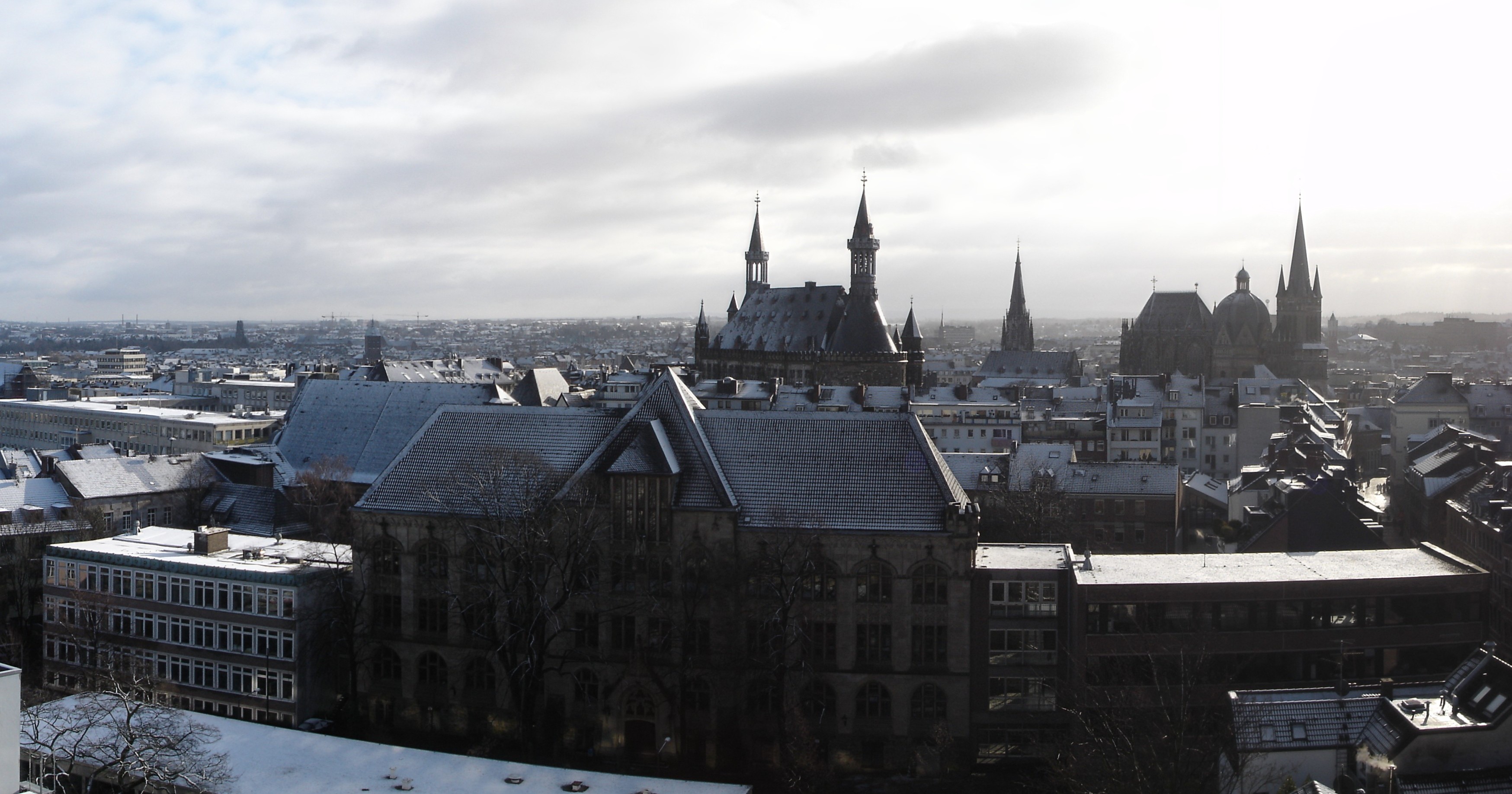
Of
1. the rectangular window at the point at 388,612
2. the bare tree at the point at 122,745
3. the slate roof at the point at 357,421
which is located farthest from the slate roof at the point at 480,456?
the slate roof at the point at 357,421

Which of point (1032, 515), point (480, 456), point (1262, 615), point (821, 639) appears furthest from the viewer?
point (1032, 515)

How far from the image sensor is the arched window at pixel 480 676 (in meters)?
52.3

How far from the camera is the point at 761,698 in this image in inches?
1945

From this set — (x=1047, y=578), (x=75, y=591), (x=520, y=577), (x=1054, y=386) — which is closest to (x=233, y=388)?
(x=1054, y=386)

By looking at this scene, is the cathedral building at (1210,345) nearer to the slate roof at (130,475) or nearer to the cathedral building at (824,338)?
the cathedral building at (824,338)

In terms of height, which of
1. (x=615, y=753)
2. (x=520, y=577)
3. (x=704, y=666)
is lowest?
(x=615, y=753)

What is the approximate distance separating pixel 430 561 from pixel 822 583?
16.8m

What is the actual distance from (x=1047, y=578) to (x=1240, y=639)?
740 centimetres

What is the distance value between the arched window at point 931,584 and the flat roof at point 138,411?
9780 centimetres

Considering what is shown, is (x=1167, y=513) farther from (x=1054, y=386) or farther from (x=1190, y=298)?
(x=1190, y=298)

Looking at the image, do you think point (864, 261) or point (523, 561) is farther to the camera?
point (864, 261)

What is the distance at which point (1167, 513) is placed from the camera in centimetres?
8231

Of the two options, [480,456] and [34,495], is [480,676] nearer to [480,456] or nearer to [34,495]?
[480,456]

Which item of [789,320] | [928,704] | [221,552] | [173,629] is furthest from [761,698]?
[789,320]
